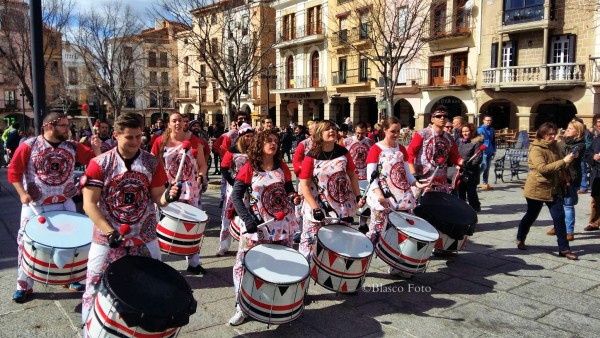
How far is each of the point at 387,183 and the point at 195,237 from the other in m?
2.33

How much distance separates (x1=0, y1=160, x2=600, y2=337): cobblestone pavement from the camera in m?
4.27

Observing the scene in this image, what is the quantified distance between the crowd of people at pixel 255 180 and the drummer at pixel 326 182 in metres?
0.01

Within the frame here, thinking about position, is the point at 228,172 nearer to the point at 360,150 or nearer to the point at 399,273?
the point at 399,273

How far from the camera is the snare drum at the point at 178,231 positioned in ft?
16.9

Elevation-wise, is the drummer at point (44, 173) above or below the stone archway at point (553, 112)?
below

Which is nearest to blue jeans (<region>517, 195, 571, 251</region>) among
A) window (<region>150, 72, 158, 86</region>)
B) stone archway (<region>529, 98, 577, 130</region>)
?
stone archway (<region>529, 98, 577, 130</region>)

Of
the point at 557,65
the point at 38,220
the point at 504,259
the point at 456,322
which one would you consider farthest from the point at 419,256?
the point at 557,65

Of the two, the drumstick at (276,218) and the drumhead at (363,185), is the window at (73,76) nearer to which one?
the drumhead at (363,185)

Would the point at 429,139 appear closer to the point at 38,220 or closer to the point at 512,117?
the point at 38,220

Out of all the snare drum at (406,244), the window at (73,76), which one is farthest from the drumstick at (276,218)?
the window at (73,76)

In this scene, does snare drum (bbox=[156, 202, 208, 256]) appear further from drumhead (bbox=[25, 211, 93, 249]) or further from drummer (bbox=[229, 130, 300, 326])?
drummer (bbox=[229, 130, 300, 326])

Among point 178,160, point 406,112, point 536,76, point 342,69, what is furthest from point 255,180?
point 342,69

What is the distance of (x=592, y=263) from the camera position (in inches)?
246

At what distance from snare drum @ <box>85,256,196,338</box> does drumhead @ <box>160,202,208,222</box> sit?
Answer: 194 cm
